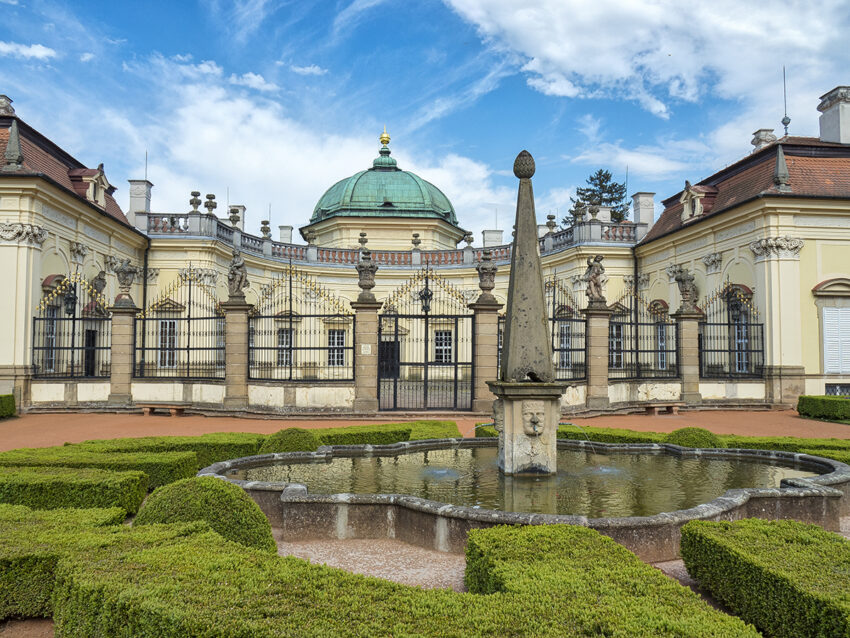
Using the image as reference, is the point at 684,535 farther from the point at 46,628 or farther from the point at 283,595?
the point at 46,628

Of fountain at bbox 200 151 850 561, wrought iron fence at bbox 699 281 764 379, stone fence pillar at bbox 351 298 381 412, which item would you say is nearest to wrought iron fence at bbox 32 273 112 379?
stone fence pillar at bbox 351 298 381 412

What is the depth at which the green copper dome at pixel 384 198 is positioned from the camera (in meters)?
37.1

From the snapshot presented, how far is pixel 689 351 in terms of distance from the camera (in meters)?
19.3

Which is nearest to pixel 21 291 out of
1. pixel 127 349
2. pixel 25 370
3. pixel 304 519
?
pixel 25 370

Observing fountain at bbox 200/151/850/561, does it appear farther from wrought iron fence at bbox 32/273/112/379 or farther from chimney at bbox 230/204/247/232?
chimney at bbox 230/204/247/232

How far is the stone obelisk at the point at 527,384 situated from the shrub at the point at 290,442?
3646 millimetres

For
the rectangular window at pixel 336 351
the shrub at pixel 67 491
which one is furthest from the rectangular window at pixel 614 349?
the shrub at pixel 67 491

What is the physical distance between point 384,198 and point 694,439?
30.4m

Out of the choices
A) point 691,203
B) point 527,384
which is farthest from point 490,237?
point 527,384

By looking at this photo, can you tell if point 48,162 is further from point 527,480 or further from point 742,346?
point 742,346

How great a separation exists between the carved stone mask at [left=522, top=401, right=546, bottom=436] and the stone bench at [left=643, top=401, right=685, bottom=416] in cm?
1236

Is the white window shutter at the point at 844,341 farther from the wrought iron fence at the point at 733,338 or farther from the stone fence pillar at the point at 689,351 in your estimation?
the stone fence pillar at the point at 689,351

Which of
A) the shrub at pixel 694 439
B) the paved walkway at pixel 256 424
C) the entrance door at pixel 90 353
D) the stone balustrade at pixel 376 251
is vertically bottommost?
the paved walkway at pixel 256 424

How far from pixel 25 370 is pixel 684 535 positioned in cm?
1973
